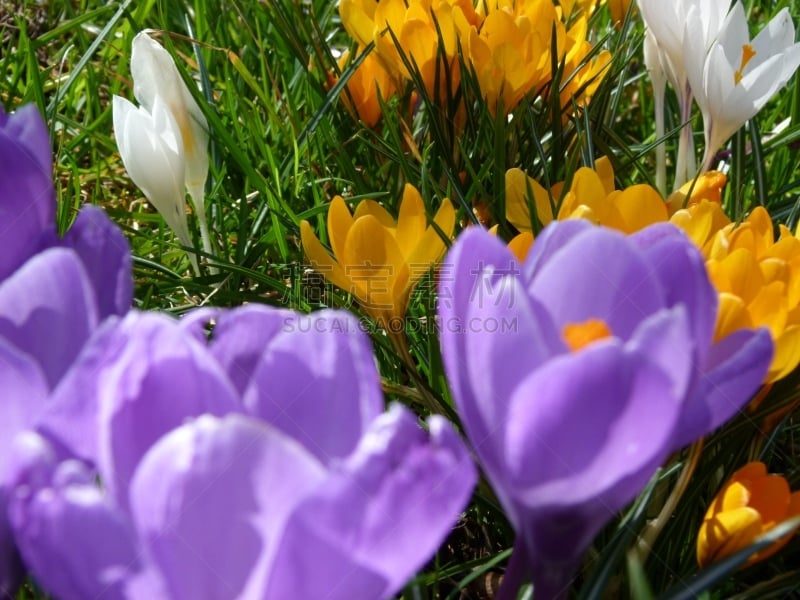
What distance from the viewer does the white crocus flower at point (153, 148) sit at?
1074 mm

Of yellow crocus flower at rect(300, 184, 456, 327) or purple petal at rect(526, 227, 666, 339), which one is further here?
yellow crocus flower at rect(300, 184, 456, 327)

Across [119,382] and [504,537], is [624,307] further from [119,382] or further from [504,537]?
[504,537]

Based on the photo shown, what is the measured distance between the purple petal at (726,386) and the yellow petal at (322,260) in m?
0.41

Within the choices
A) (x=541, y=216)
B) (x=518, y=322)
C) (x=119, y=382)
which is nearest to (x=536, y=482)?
(x=518, y=322)

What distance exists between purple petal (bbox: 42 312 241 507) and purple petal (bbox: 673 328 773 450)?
0.76 ft

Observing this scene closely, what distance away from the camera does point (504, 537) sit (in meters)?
0.89

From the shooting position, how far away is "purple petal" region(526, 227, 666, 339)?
20.1 inches

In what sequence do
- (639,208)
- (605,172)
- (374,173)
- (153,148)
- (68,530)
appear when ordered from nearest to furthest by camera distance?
1. (68,530)
2. (639,208)
3. (605,172)
4. (153,148)
5. (374,173)

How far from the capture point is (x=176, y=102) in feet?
3.70

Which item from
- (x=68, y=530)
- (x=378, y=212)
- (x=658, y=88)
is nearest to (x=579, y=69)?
(x=658, y=88)

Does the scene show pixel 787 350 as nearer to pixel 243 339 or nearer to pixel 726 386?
pixel 726 386

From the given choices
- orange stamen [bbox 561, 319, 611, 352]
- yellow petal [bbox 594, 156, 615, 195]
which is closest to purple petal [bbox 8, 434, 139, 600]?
orange stamen [bbox 561, 319, 611, 352]

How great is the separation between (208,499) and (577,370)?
0.17 meters

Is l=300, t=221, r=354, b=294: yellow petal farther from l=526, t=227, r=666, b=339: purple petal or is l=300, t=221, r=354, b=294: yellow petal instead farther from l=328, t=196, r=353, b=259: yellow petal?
l=526, t=227, r=666, b=339: purple petal
